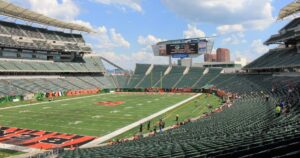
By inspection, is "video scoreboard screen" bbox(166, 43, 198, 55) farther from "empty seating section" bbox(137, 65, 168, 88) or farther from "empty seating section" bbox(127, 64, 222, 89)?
"empty seating section" bbox(137, 65, 168, 88)

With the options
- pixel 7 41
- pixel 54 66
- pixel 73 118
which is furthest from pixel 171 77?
pixel 73 118

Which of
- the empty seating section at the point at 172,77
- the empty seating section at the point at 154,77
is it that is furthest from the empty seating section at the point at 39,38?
the empty seating section at the point at 172,77

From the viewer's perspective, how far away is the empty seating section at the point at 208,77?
75.7 metres

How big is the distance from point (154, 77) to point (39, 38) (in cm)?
3198

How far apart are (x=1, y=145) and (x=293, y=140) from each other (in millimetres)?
23104

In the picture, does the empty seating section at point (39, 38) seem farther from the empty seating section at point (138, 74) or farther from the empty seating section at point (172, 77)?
the empty seating section at point (172, 77)

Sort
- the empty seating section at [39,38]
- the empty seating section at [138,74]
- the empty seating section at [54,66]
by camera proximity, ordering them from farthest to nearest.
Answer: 1. the empty seating section at [138,74]
2. the empty seating section at [39,38]
3. the empty seating section at [54,66]

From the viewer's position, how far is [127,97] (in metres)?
62.6

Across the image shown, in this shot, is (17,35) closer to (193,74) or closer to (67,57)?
(67,57)

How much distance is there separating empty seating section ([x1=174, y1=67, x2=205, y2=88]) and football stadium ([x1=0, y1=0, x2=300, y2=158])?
0.28 metres

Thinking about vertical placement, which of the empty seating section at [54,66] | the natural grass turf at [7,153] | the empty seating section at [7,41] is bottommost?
the natural grass turf at [7,153]

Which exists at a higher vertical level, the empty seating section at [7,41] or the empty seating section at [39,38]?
the empty seating section at [39,38]

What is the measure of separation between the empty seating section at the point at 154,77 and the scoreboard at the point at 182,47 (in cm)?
634

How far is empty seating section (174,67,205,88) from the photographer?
78.1 meters
